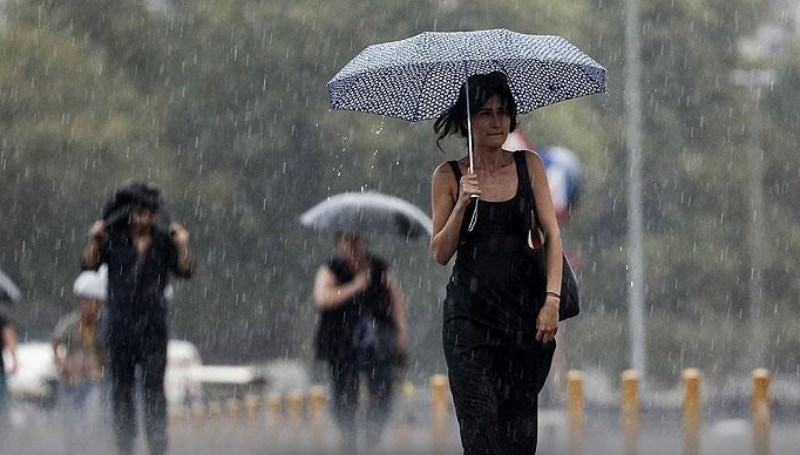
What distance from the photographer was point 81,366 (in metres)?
17.2

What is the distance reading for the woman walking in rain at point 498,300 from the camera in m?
7.07

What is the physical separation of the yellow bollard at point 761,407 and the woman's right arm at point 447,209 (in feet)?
20.3

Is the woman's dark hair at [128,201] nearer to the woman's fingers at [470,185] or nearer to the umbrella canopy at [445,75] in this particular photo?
the umbrella canopy at [445,75]

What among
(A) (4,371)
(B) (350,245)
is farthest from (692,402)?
(A) (4,371)

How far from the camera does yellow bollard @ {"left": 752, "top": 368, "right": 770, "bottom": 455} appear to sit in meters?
13.1

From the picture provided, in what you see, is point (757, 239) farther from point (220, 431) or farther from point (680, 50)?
point (220, 431)

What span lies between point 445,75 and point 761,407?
19.2 feet

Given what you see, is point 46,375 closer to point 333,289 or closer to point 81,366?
point 81,366

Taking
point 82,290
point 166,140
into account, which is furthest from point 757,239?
point 82,290

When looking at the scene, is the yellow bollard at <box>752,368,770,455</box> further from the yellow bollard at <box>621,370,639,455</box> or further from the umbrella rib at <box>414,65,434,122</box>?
the umbrella rib at <box>414,65,434,122</box>

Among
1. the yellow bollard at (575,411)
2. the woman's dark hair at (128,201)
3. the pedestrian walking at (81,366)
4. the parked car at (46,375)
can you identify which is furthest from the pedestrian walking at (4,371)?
the parked car at (46,375)

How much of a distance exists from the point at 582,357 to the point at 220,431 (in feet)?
85.3

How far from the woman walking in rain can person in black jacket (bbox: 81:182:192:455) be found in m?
3.99

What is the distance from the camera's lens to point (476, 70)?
7.91 m
